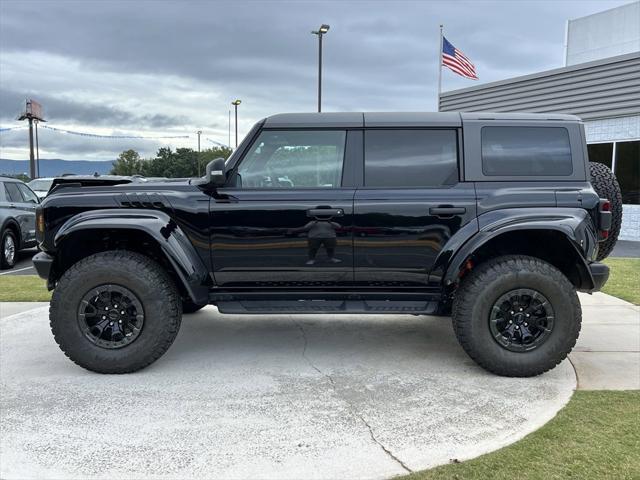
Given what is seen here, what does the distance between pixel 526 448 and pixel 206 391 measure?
2.01 metres

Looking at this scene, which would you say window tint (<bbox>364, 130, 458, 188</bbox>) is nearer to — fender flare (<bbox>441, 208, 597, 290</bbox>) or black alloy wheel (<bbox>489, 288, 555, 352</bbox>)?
fender flare (<bbox>441, 208, 597, 290</bbox>)

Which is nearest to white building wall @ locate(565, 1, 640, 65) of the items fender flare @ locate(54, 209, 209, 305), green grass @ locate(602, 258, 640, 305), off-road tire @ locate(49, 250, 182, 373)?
green grass @ locate(602, 258, 640, 305)

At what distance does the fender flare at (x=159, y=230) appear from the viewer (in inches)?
147

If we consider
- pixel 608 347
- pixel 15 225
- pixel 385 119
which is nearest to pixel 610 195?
pixel 608 347

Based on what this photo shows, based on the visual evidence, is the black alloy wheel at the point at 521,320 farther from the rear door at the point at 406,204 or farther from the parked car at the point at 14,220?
the parked car at the point at 14,220

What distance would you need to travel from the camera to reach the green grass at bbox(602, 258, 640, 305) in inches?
260

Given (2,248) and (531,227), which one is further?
(2,248)

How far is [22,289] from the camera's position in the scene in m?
7.06

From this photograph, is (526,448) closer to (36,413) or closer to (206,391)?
(206,391)

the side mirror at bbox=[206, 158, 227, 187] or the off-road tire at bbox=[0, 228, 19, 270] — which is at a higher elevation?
the side mirror at bbox=[206, 158, 227, 187]

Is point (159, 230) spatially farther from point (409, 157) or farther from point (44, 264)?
point (409, 157)

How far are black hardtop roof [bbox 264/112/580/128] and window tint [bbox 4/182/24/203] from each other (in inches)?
319

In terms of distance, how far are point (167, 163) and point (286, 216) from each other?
230 feet

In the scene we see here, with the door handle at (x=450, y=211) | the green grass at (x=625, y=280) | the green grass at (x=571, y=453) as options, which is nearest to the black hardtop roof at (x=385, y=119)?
the door handle at (x=450, y=211)
